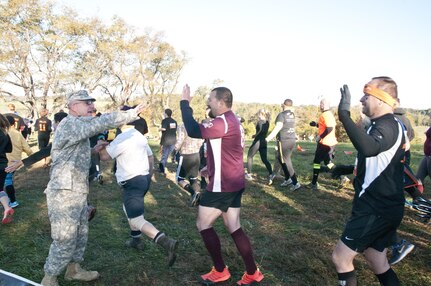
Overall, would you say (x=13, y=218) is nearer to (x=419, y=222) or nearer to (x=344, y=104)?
(x=344, y=104)

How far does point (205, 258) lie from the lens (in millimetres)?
4605

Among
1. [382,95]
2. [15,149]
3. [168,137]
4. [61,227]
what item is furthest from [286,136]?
[15,149]

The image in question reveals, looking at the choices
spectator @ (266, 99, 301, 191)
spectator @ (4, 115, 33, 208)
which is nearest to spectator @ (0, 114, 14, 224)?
spectator @ (4, 115, 33, 208)

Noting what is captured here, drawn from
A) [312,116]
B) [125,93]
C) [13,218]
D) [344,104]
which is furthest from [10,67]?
[312,116]

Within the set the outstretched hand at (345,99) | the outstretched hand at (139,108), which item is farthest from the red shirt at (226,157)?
the outstretched hand at (345,99)

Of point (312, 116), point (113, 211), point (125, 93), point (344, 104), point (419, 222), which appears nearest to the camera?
point (344, 104)

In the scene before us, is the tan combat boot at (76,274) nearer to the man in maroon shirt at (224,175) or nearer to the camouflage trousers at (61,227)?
the camouflage trousers at (61,227)

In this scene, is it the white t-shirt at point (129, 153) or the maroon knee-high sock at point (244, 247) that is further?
the white t-shirt at point (129, 153)

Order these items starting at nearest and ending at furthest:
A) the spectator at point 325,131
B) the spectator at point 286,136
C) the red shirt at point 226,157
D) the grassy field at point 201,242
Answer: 1. the red shirt at point 226,157
2. the grassy field at point 201,242
3. the spectator at point 325,131
4. the spectator at point 286,136

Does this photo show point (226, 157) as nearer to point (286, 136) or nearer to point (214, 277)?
point (214, 277)

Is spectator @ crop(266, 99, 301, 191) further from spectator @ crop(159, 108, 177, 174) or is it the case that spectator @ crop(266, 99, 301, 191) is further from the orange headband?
the orange headband

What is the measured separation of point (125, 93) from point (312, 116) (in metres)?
29.3

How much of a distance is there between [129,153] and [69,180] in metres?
0.99

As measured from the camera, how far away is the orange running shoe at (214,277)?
3.86 meters
